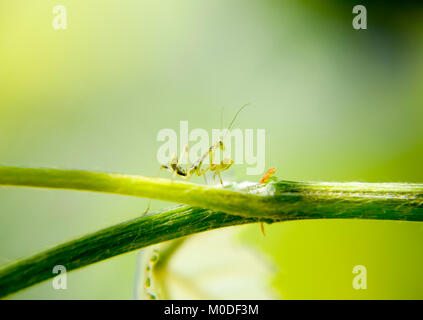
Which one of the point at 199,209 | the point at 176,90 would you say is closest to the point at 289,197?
the point at 199,209

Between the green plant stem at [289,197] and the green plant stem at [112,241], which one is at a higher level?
the green plant stem at [289,197]

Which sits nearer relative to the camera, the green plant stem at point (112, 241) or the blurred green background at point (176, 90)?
the green plant stem at point (112, 241)

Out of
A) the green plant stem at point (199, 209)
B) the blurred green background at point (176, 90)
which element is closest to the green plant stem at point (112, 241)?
the green plant stem at point (199, 209)

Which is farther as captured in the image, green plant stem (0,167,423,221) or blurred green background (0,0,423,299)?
blurred green background (0,0,423,299)

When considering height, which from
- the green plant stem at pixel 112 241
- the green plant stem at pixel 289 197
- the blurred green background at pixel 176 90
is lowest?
the green plant stem at pixel 112 241

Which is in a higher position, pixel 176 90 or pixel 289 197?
pixel 176 90

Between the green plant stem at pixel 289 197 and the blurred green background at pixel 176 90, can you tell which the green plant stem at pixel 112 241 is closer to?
the green plant stem at pixel 289 197

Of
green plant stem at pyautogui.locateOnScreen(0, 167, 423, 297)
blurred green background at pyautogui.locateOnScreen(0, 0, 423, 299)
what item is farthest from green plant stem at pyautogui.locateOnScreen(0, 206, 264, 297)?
blurred green background at pyautogui.locateOnScreen(0, 0, 423, 299)

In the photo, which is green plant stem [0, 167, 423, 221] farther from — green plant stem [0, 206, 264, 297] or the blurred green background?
the blurred green background

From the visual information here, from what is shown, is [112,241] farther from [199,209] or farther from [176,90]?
[176,90]
